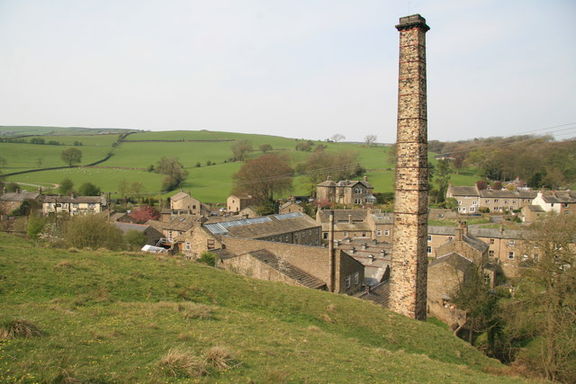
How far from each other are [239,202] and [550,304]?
56.2 m

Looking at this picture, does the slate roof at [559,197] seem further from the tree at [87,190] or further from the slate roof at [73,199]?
the tree at [87,190]

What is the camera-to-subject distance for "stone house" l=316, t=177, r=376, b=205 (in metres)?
75.4

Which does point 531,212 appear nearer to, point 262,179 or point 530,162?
point 530,162

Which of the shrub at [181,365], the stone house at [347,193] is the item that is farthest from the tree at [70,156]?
the shrub at [181,365]

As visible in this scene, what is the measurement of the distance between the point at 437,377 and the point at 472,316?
15.4 metres

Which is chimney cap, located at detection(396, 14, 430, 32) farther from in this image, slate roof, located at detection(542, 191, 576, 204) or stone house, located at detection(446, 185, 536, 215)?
stone house, located at detection(446, 185, 536, 215)

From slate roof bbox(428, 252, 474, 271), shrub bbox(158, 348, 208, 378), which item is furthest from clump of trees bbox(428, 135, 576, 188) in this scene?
A: shrub bbox(158, 348, 208, 378)

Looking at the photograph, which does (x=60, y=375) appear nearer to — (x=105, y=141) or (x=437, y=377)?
(x=437, y=377)

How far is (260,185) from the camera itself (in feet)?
236

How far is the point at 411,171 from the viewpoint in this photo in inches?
695

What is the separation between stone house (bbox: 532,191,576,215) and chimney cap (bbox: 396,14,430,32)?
2202 inches

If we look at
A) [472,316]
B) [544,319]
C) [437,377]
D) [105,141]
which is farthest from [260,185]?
[105,141]

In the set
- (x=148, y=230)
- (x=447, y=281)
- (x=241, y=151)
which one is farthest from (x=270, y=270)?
(x=241, y=151)

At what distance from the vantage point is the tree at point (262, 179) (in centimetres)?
7200
